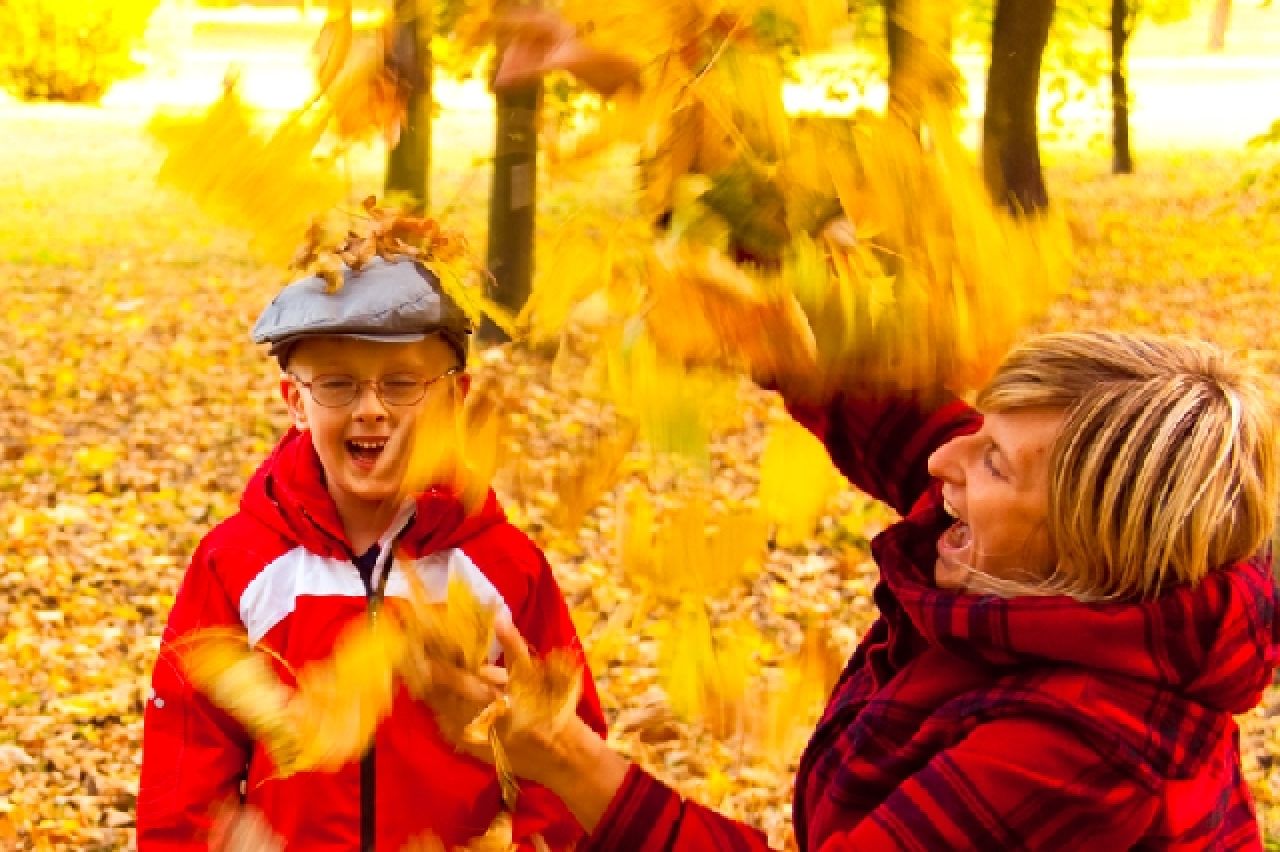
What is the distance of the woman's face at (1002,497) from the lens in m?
1.38

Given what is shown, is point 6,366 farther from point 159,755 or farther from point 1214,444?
point 1214,444

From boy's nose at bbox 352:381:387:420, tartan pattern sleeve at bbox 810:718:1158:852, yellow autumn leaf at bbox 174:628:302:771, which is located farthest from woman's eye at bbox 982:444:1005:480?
boy's nose at bbox 352:381:387:420

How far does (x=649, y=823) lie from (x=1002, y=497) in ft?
1.55

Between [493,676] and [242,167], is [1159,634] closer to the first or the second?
[493,676]

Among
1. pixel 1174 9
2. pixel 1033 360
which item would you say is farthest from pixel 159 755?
pixel 1174 9

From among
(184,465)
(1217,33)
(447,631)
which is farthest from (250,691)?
(1217,33)

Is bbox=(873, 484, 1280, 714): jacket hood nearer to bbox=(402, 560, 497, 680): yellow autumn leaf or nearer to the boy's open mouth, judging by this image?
bbox=(402, 560, 497, 680): yellow autumn leaf

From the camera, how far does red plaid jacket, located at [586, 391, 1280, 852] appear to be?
1.27 metres

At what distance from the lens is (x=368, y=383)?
6.34ft

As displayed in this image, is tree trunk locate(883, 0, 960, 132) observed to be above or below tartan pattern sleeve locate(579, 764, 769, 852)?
above

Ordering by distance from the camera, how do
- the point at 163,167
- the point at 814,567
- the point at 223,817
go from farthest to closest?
the point at 814,567 < the point at 223,817 < the point at 163,167

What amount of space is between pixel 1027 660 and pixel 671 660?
0.34 meters

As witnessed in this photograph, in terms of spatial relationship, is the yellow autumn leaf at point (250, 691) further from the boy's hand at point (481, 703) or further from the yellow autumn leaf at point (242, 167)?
the yellow autumn leaf at point (242, 167)

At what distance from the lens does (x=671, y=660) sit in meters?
1.41
